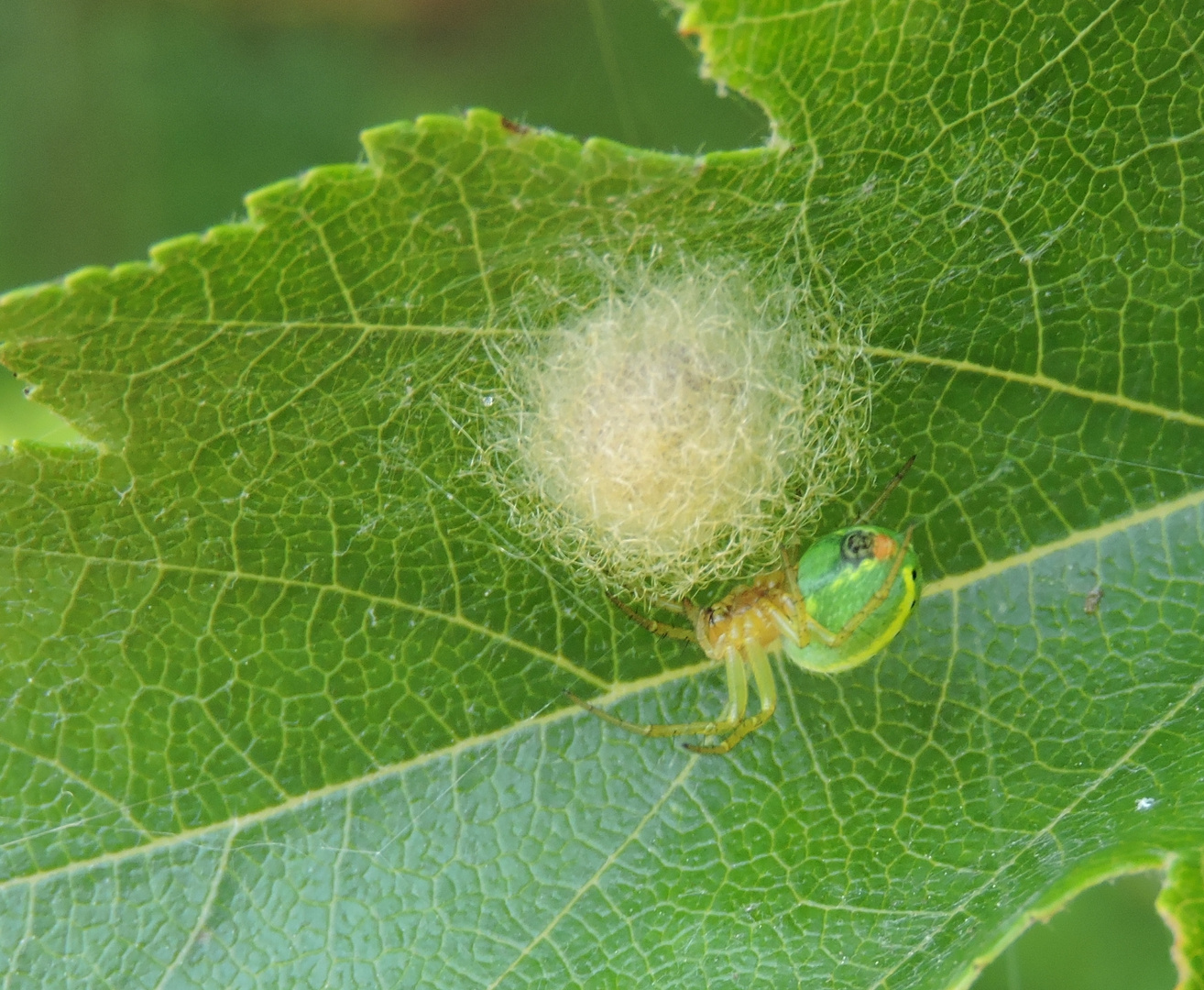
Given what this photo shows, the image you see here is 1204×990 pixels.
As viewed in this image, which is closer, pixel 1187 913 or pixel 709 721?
pixel 1187 913

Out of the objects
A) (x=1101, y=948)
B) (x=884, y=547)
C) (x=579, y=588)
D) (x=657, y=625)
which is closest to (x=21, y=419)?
(x=579, y=588)

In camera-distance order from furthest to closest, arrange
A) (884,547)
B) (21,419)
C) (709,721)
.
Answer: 1. (21,419)
2. (709,721)
3. (884,547)

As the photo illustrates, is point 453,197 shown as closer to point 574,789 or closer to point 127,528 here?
point 127,528

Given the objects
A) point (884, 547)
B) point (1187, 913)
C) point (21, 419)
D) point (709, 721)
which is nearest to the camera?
point (1187, 913)

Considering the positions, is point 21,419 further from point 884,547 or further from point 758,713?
point 884,547

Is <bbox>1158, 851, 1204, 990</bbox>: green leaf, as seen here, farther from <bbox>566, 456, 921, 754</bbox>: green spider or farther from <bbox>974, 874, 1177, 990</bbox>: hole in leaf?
<bbox>974, 874, 1177, 990</bbox>: hole in leaf

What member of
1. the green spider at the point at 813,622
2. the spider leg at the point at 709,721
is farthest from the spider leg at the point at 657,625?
the spider leg at the point at 709,721

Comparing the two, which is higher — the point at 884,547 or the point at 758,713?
the point at 884,547

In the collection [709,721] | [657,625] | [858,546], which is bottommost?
[709,721]

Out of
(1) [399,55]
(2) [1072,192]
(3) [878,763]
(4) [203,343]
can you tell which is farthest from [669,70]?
(3) [878,763]
